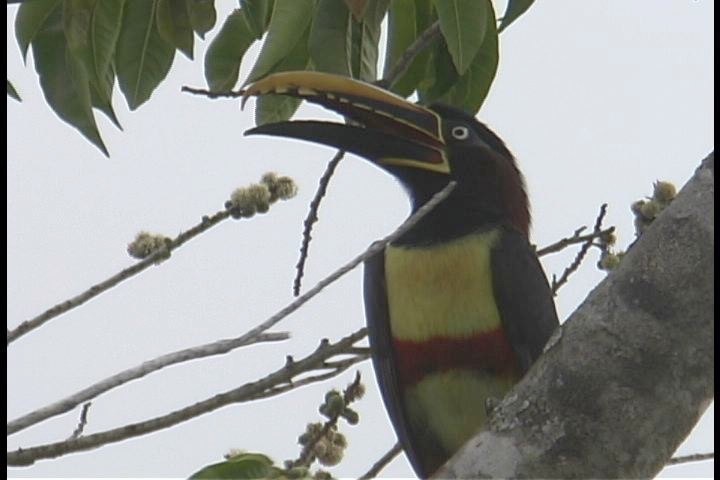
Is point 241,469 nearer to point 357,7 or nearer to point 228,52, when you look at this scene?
point 357,7

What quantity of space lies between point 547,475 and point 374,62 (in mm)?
1542

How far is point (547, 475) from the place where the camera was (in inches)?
93.4

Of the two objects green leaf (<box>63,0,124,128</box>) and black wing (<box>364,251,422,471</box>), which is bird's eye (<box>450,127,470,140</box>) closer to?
black wing (<box>364,251,422,471</box>)

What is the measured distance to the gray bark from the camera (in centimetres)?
238

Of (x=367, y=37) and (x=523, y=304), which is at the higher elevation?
(x=367, y=37)

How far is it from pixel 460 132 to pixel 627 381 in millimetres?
2452

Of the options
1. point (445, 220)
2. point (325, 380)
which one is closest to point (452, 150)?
point (445, 220)

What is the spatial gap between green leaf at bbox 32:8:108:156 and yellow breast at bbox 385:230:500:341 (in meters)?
1.43

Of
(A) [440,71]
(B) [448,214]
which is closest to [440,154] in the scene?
(B) [448,214]

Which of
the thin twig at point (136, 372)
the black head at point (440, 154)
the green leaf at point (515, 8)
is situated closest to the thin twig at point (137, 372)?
the thin twig at point (136, 372)

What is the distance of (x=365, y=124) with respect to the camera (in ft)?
14.7

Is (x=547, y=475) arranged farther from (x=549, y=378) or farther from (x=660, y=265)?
(x=660, y=265)

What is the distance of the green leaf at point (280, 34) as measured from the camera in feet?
10.5

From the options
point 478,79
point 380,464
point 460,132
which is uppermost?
point 460,132
